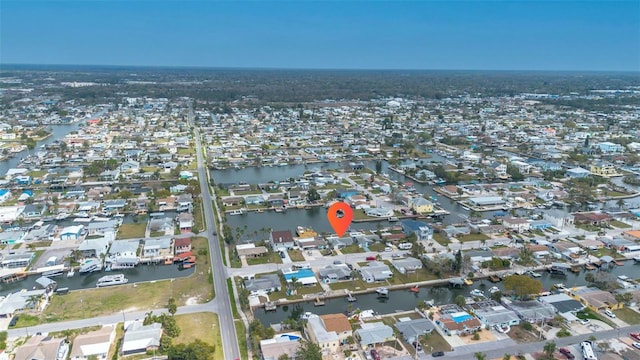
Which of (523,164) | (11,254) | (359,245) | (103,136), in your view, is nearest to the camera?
(11,254)

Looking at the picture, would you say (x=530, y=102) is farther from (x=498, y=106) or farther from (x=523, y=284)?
(x=523, y=284)

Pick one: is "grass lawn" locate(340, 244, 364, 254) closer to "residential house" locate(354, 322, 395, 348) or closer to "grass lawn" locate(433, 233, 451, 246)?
"grass lawn" locate(433, 233, 451, 246)

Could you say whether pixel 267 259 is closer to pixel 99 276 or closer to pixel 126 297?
pixel 126 297

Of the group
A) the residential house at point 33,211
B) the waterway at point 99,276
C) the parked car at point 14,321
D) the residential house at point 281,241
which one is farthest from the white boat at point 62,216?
the residential house at point 281,241

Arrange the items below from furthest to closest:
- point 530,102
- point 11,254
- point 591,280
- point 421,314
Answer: point 530,102 → point 11,254 → point 591,280 → point 421,314

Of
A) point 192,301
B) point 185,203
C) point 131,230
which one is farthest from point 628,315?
point 131,230

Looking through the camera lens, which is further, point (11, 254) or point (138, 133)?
point (138, 133)

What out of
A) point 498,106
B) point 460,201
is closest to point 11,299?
point 460,201

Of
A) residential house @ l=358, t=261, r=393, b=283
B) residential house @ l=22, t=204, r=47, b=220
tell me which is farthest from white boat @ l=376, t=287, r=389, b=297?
residential house @ l=22, t=204, r=47, b=220
